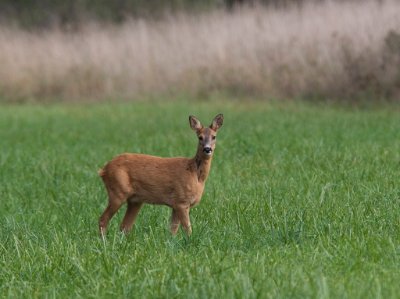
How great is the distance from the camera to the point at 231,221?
7.25 metres

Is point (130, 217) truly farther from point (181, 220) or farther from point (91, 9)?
point (91, 9)

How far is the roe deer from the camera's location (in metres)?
7.06

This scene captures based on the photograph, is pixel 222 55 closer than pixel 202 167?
No

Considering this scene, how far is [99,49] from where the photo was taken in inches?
969

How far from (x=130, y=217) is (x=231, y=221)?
71 cm

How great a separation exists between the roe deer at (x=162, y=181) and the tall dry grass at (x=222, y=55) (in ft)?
40.9

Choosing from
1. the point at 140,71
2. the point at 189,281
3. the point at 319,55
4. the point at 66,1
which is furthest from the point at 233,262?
the point at 66,1

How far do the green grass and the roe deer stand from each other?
0.61 feet

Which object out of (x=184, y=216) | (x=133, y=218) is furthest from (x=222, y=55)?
(x=184, y=216)

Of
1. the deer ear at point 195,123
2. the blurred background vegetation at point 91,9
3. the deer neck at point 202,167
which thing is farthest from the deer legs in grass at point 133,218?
the blurred background vegetation at point 91,9

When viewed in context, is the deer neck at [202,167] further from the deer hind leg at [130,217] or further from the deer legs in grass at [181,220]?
the deer hind leg at [130,217]

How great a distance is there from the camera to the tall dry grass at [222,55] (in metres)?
19.9

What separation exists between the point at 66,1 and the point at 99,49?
671 centimetres

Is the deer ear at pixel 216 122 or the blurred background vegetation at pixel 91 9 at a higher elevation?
the blurred background vegetation at pixel 91 9
